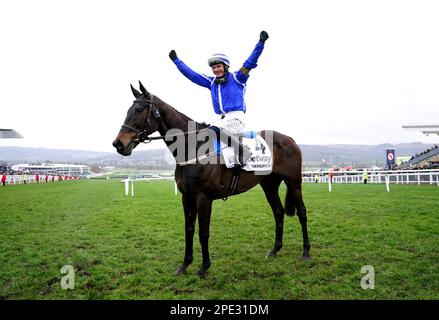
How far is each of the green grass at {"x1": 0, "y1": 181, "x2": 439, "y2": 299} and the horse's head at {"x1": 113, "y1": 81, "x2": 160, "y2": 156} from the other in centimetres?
204

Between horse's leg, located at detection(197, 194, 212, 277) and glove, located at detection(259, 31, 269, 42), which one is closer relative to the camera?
horse's leg, located at detection(197, 194, 212, 277)

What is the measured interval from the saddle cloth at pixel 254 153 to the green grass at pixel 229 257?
172cm

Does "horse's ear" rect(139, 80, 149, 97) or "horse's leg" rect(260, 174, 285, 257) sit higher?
"horse's ear" rect(139, 80, 149, 97)

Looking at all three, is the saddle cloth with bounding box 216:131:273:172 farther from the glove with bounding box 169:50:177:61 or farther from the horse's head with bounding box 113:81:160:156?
the glove with bounding box 169:50:177:61

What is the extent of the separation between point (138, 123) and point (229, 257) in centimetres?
301

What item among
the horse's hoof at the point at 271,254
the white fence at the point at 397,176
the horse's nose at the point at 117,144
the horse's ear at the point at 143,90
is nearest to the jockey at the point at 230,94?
the horse's ear at the point at 143,90

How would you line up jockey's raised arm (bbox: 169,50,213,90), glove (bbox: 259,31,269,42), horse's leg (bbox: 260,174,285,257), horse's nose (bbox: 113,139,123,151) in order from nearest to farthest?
horse's nose (bbox: 113,139,123,151), glove (bbox: 259,31,269,42), jockey's raised arm (bbox: 169,50,213,90), horse's leg (bbox: 260,174,285,257)

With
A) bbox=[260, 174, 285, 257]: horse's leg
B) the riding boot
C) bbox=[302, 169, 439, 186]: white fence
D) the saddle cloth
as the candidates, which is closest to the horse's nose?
the saddle cloth

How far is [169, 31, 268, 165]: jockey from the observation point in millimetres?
4964

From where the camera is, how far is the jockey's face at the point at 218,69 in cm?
501

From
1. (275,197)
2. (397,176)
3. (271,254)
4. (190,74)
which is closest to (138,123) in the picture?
(190,74)
